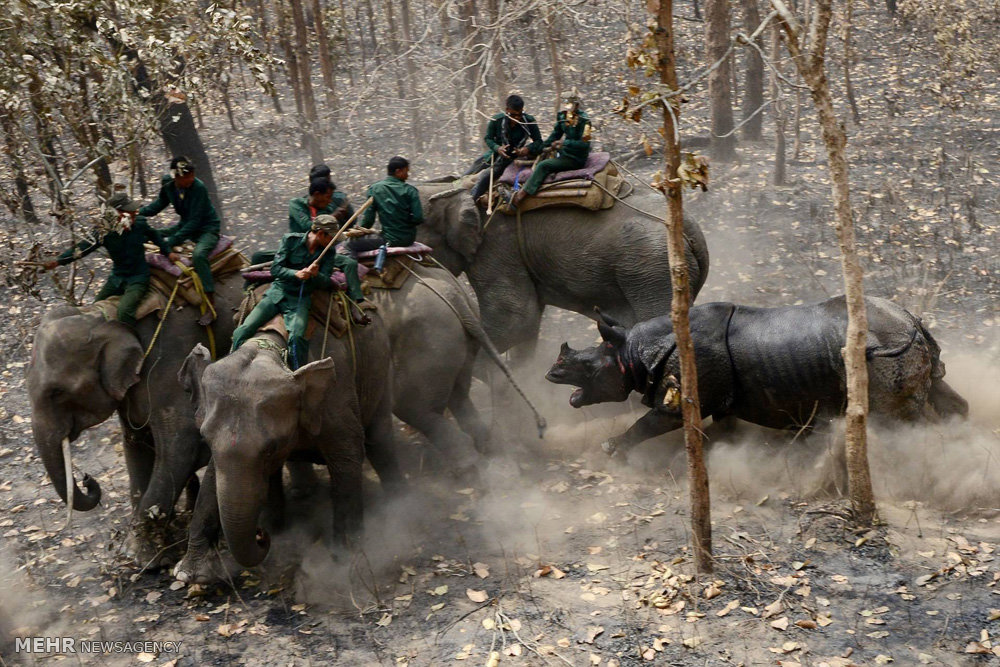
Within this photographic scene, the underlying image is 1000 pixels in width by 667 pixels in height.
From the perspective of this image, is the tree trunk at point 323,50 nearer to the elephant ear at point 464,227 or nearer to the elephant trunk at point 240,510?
the elephant ear at point 464,227

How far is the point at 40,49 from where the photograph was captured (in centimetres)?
1085

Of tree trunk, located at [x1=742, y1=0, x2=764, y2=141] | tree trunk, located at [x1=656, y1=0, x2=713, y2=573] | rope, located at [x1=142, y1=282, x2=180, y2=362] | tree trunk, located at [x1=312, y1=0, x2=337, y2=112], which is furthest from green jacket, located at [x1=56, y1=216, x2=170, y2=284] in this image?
tree trunk, located at [x1=742, y1=0, x2=764, y2=141]

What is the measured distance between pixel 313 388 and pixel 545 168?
4304 millimetres

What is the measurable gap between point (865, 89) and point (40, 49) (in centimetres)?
1583

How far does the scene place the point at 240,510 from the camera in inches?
268

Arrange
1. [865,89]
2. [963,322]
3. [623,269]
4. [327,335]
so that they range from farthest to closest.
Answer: [865,89] → [963,322] → [623,269] → [327,335]

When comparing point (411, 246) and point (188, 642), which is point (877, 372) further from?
point (188, 642)

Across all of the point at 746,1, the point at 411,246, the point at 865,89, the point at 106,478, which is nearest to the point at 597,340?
the point at 411,246

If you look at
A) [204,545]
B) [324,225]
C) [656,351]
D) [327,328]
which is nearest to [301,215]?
[324,225]

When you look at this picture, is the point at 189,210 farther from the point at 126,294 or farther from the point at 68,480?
the point at 68,480

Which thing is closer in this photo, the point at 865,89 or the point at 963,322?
the point at 963,322

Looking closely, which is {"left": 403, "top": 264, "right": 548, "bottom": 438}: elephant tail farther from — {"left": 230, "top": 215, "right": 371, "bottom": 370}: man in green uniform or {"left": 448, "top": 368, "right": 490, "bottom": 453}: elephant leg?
{"left": 230, "top": 215, "right": 371, "bottom": 370}: man in green uniform

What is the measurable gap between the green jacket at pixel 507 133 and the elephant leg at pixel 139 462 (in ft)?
15.6

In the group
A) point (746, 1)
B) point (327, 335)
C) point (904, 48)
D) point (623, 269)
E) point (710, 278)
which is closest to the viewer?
point (327, 335)
